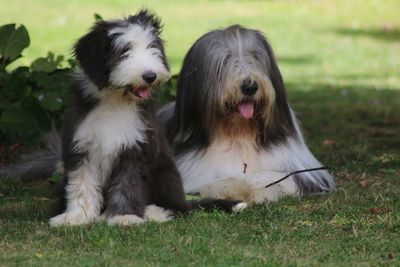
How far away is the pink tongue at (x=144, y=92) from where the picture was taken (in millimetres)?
5488

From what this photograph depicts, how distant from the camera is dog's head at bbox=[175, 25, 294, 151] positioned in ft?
21.3

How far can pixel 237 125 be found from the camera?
6.72 meters

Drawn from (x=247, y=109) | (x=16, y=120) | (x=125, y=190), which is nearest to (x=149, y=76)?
(x=125, y=190)

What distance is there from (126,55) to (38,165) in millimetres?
2352

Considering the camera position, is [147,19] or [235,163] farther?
[235,163]

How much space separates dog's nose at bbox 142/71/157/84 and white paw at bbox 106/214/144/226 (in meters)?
0.81

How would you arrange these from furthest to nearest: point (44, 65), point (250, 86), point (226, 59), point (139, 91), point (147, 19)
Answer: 1. point (44, 65)
2. point (226, 59)
3. point (250, 86)
4. point (147, 19)
5. point (139, 91)

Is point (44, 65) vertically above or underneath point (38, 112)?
above

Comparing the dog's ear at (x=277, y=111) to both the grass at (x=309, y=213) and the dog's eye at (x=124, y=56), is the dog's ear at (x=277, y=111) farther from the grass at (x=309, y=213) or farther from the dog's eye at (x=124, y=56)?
the dog's eye at (x=124, y=56)

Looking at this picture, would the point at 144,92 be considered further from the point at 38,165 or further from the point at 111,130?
the point at 38,165

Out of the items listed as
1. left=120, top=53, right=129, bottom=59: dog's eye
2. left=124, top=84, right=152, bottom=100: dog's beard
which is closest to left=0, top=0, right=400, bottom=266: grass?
left=124, top=84, right=152, bottom=100: dog's beard

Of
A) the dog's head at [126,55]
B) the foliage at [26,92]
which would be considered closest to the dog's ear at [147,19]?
the dog's head at [126,55]

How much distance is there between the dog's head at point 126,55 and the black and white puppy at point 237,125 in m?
1.03

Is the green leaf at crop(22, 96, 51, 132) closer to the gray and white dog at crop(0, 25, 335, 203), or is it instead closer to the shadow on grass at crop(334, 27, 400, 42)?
the gray and white dog at crop(0, 25, 335, 203)
